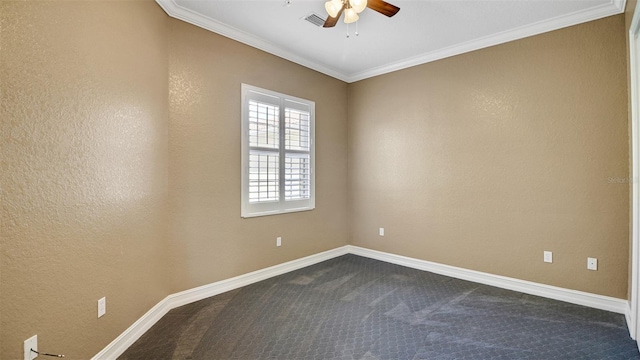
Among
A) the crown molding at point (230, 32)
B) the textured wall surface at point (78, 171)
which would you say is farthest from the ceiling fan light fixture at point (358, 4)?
A: the textured wall surface at point (78, 171)

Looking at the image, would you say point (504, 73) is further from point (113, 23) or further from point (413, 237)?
point (113, 23)

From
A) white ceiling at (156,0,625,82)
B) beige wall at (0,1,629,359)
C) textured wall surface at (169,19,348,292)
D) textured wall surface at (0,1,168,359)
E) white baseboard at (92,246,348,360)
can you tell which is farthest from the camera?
textured wall surface at (169,19,348,292)

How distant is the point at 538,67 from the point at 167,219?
13.6ft

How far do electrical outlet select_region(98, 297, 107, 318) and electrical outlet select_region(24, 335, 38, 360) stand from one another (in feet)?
1.33

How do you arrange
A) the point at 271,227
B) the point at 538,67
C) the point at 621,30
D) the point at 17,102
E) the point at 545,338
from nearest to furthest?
the point at 17,102 < the point at 545,338 < the point at 621,30 < the point at 538,67 < the point at 271,227

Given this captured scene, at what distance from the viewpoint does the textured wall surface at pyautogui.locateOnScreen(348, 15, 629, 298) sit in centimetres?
279

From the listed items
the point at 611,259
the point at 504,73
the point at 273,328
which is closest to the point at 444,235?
the point at 611,259

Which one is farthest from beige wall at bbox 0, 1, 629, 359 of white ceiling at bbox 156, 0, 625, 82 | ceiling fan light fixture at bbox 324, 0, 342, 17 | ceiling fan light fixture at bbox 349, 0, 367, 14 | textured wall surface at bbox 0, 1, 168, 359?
ceiling fan light fixture at bbox 349, 0, 367, 14

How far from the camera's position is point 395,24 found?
122 inches

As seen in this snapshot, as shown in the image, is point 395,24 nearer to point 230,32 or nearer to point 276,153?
point 230,32

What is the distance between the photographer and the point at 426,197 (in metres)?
3.99

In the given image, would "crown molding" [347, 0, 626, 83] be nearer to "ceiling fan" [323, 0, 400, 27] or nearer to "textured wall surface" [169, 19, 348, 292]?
"textured wall surface" [169, 19, 348, 292]

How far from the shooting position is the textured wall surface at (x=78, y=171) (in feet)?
4.71

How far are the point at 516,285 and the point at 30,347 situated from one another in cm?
412
